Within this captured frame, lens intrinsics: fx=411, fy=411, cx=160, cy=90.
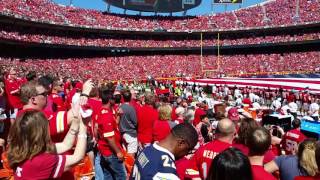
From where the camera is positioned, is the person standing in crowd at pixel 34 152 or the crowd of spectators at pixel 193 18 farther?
the crowd of spectators at pixel 193 18

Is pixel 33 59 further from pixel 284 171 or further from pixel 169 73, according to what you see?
pixel 284 171

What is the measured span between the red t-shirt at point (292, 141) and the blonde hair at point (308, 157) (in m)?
1.05

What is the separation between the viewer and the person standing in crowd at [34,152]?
3.16 meters

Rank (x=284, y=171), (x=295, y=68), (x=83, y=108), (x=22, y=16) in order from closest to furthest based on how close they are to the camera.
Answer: (x=83, y=108)
(x=284, y=171)
(x=22, y=16)
(x=295, y=68)

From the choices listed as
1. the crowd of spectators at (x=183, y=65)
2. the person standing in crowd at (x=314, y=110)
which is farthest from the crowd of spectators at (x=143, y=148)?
the crowd of spectators at (x=183, y=65)

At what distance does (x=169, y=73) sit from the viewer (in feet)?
180

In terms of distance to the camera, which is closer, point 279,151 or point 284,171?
point 284,171

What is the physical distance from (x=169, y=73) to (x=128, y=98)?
47304mm

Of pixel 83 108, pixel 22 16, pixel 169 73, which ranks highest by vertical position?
pixel 22 16

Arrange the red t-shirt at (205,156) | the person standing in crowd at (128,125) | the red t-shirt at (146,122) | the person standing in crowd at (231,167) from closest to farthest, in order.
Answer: the person standing in crowd at (231,167) → the red t-shirt at (205,156) → the person standing in crowd at (128,125) → the red t-shirt at (146,122)

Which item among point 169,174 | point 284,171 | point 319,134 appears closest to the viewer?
point 169,174

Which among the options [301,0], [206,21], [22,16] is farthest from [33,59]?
[301,0]

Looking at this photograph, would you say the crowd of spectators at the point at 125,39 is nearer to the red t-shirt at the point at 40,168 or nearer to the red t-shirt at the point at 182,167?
the red t-shirt at the point at 182,167

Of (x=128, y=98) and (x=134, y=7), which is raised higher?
(x=134, y=7)
